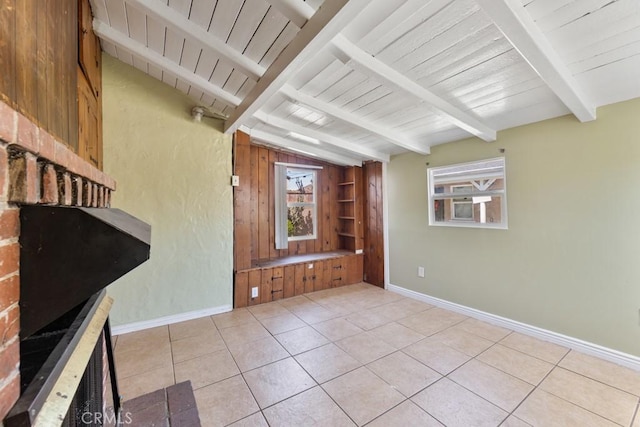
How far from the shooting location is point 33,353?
72cm

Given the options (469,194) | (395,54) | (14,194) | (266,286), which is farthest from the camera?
(266,286)

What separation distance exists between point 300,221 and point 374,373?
8.89 ft

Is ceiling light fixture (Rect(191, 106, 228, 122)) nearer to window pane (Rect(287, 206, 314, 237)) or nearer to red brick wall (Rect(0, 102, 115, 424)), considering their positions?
window pane (Rect(287, 206, 314, 237))

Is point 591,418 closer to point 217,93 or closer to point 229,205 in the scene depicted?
point 229,205

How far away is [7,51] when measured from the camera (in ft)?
2.10

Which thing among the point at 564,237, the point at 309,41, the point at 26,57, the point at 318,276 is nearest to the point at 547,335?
the point at 564,237

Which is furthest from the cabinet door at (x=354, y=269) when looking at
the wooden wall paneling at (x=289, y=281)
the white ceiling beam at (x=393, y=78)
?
the white ceiling beam at (x=393, y=78)

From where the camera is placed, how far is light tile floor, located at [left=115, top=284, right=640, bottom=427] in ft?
4.97

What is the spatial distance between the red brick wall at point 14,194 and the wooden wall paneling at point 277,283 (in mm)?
2921

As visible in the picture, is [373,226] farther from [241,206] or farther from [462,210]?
[241,206]

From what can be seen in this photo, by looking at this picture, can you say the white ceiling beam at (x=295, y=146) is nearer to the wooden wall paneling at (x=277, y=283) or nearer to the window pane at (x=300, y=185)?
the window pane at (x=300, y=185)

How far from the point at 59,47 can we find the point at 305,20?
45.0 inches

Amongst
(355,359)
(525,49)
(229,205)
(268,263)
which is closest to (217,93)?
(229,205)

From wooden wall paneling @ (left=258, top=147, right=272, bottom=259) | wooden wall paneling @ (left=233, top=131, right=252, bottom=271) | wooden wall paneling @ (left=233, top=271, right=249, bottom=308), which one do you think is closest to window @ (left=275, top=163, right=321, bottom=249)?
wooden wall paneling @ (left=258, top=147, right=272, bottom=259)
